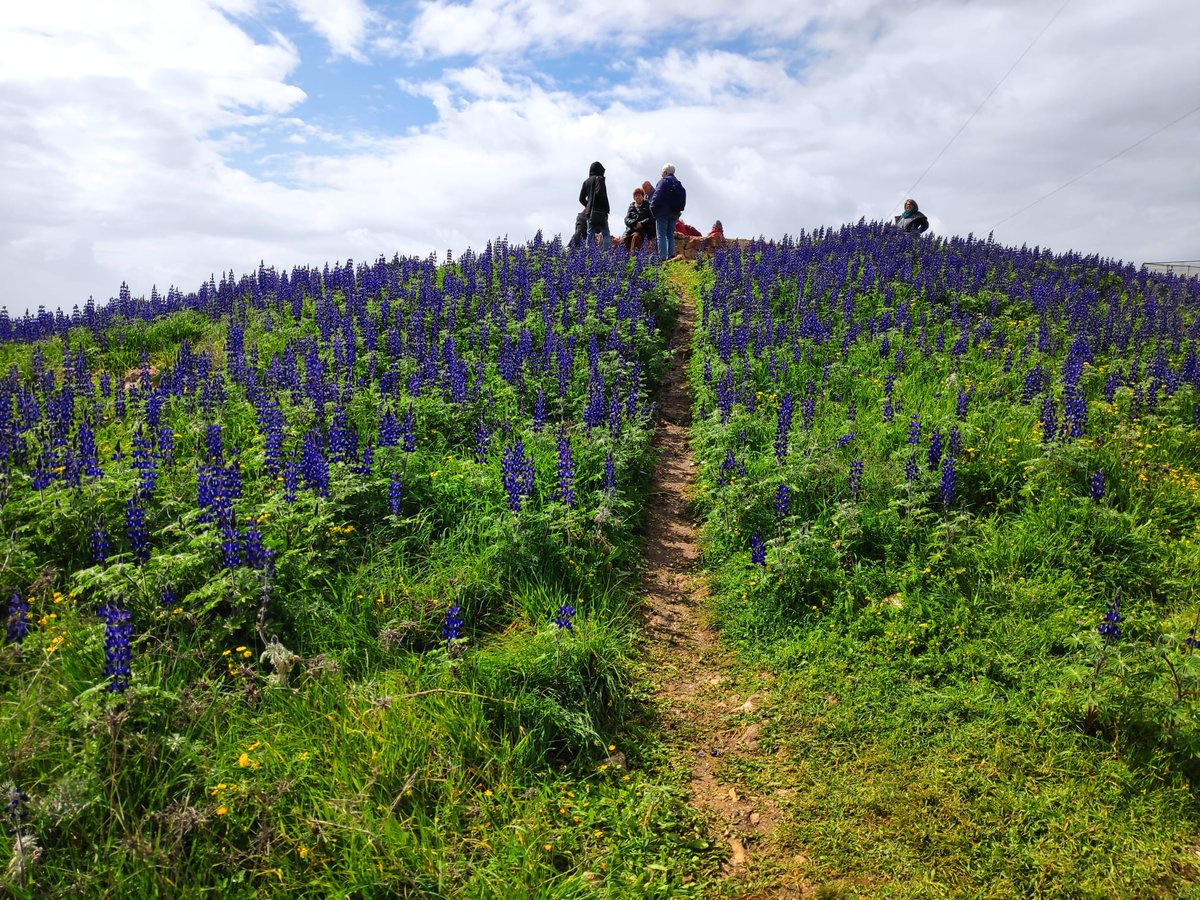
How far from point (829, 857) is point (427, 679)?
92.0 inches

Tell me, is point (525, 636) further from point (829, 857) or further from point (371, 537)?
point (829, 857)

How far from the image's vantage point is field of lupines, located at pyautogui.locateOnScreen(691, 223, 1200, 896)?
347 centimetres

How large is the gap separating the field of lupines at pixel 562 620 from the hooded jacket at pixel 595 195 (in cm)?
906

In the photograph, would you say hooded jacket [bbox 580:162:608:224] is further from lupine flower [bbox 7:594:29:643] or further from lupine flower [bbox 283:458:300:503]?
lupine flower [bbox 7:594:29:643]

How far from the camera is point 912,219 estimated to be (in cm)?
1766

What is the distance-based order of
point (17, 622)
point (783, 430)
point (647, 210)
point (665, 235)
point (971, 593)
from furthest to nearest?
point (647, 210) → point (665, 235) → point (783, 430) → point (971, 593) → point (17, 622)

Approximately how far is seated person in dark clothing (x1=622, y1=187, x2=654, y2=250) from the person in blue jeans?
215cm

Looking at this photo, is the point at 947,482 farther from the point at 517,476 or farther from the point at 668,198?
the point at 668,198

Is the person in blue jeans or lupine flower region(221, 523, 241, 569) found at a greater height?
the person in blue jeans

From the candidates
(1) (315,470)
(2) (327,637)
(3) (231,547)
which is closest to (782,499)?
(2) (327,637)

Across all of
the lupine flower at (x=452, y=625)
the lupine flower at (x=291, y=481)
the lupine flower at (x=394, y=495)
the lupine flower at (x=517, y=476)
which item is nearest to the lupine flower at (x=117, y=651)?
the lupine flower at (x=452, y=625)

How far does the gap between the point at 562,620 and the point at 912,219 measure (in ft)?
55.6

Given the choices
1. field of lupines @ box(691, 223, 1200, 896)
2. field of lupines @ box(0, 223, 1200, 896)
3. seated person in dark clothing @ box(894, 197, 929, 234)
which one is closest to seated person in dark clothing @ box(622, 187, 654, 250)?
seated person in dark clothing @ box(894, 197, 929, 234)

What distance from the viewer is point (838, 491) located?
19.7ft
